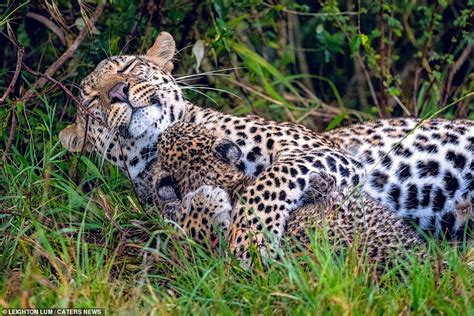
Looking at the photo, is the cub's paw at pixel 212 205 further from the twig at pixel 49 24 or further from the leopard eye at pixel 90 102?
the twig at pixel 49 24

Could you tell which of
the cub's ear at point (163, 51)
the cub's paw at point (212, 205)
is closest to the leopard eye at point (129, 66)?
the cub's ear at point (163, 51)

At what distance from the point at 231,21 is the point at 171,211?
9.59ft

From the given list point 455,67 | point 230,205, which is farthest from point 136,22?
point 455,67

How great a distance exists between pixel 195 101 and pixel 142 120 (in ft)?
6.84

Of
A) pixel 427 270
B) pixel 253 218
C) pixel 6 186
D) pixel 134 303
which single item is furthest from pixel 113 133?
pixel 427 270

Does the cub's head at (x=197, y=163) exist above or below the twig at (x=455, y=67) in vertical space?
above

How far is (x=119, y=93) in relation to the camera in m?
7.47

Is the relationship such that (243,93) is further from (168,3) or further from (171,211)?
(171,211)

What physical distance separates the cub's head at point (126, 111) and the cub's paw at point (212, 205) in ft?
2.51

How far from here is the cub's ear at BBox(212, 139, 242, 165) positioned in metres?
6.99

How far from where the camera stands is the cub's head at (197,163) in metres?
6.98

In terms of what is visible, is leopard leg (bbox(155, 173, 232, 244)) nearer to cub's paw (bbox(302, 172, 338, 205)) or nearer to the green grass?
the green grass

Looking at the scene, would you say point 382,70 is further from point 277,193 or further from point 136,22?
point 277,193

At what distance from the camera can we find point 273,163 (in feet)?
23.6
